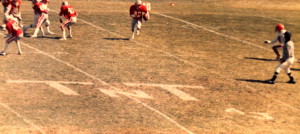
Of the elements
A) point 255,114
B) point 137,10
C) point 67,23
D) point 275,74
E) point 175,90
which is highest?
point 137,10

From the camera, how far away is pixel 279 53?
2462cm

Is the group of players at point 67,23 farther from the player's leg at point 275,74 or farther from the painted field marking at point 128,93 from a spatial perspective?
the painted field marking at point 128,93

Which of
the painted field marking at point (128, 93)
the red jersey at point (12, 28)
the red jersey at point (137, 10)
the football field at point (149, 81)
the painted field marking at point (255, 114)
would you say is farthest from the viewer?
the red jersey at point (137, 10)

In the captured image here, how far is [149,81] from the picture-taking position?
64.6ft

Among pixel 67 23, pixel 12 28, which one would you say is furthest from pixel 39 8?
pixel 12 28

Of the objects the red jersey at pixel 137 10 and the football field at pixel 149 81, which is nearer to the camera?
the football field at pixel 149 81

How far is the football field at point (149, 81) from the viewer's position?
1553 centimetres

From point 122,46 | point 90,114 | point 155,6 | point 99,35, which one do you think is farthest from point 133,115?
point 155,6

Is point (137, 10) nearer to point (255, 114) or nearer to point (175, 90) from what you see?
point (175, 90)

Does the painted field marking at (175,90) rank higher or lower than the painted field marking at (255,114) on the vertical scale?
higher

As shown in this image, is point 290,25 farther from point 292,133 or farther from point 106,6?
point 292,133

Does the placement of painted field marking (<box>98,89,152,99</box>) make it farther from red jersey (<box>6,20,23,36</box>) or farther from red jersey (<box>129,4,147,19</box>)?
red jersey (<box>129,4,147,19</box>)

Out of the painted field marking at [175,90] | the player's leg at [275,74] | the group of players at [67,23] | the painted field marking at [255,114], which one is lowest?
the painted field marking at [255,114]

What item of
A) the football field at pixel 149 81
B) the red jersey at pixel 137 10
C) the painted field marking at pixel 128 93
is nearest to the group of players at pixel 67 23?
the red jersey at pixel 137 10
